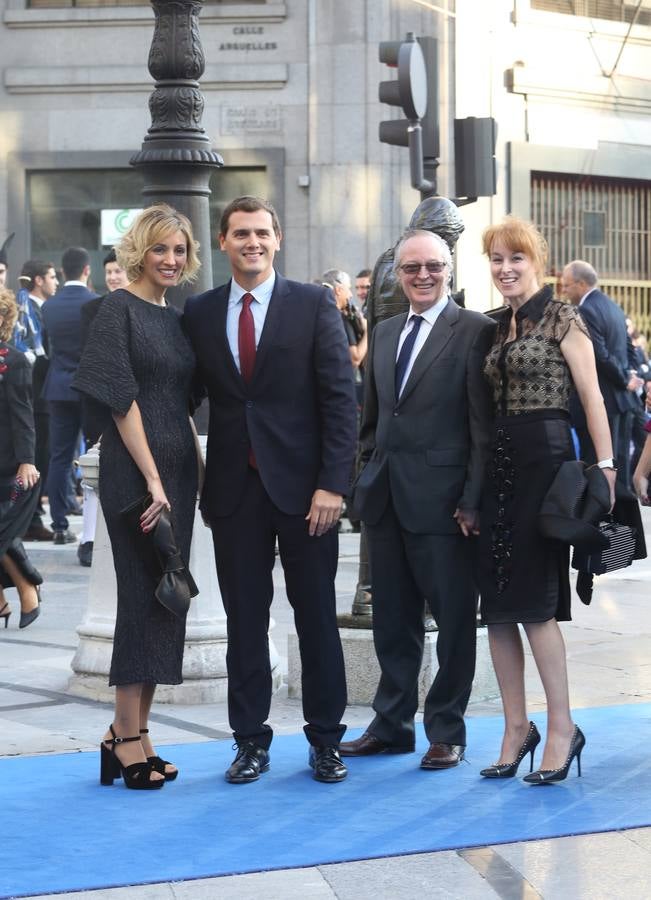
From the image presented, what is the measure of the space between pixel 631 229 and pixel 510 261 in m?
Answer: 17.7

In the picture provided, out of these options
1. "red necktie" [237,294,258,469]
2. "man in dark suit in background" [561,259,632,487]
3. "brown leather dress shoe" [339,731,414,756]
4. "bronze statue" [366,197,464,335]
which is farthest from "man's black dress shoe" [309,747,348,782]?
"man in dark suit in background" [561,259,632,487]

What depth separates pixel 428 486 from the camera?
6.14 meters

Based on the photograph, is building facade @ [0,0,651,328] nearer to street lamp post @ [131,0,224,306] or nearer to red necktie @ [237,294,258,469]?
street lamp post @ [131,0,224,306]

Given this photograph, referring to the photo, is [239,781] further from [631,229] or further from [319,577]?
[631,229]

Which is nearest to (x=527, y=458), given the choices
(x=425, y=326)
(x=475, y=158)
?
(x=425, y=326)

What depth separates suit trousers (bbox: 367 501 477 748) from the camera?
6.18 metres

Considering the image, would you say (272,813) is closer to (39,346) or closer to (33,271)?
(39,346)

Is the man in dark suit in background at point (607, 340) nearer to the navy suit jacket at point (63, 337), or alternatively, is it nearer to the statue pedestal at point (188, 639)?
the navy suit jacket at point (63, 337)

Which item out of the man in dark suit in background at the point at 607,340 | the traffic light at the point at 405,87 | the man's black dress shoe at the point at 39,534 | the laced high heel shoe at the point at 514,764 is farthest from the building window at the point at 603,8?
the laced high heel shoe at the point at 514,764

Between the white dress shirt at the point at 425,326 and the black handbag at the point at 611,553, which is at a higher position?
the white dress shirt at the point at 425,326

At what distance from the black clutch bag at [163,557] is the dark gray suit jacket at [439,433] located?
78 centimetres

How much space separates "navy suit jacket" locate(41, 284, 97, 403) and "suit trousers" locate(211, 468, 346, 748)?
7065 millimetres

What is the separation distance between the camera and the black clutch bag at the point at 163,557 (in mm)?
5805

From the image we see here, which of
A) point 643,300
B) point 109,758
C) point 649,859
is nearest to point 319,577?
point 109,758
